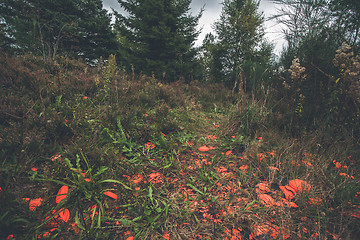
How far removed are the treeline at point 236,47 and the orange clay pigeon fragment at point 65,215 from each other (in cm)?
286

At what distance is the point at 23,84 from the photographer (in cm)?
237

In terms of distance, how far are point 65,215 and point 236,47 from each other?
13.6 metres

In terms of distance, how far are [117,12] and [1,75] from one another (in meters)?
12.1

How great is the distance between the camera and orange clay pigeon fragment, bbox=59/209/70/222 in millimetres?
1033

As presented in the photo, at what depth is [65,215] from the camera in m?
1.05

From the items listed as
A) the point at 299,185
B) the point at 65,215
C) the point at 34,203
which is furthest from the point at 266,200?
the point at 34,203

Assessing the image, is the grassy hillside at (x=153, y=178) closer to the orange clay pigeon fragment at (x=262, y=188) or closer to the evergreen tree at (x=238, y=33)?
the orange clay pigeon fragment at (x=262, y=188)

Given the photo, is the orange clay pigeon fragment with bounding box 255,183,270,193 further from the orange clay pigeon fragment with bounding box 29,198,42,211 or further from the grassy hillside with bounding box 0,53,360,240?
the orange clay pigeon fragment with bounding box 29,198,42,211

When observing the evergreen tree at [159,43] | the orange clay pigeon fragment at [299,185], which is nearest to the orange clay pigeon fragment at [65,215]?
the orange clay pigeon fragment at [299,185]

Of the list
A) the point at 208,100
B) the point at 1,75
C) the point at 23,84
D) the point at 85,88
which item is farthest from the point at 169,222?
the point at 208,100

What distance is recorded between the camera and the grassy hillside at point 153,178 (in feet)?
3.50

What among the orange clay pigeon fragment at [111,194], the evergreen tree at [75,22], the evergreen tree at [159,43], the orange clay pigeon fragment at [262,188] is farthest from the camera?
the evergreen tree at [75,22]

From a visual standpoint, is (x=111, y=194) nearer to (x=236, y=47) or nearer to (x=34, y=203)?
(x=34, y=203)

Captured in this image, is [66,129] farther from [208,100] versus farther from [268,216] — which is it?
[208,100]
